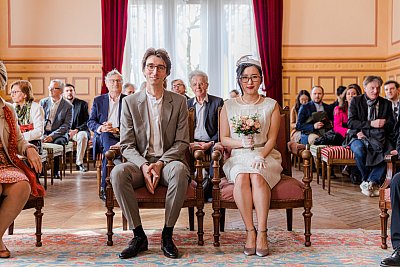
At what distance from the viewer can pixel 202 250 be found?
3445 mm

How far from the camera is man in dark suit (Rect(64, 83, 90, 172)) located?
7.56 meters

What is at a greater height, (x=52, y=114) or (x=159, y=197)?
(x=52, y=114)

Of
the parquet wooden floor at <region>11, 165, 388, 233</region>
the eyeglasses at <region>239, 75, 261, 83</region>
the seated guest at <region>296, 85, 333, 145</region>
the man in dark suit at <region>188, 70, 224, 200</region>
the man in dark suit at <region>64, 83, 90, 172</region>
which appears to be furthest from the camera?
the man in dark suit at <region>64, 83, 90, 172</region>

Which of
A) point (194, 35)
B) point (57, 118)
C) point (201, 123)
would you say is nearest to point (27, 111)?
point (57, 118)

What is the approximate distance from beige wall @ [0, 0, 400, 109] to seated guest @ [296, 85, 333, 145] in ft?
5.55

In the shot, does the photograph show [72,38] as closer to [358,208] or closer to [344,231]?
[358,208]

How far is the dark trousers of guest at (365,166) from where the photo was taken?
18.6 feet

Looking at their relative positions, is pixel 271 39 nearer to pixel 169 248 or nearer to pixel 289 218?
pixel 289 218

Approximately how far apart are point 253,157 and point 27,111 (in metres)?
2.85

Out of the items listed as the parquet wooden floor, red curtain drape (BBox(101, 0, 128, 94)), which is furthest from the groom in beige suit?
red curtain drape (BBox(101, 0, 128, 94))

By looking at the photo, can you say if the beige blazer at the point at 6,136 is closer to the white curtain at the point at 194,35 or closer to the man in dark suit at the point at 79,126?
the man in dark suit at the point at 79,126

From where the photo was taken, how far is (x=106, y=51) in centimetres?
884

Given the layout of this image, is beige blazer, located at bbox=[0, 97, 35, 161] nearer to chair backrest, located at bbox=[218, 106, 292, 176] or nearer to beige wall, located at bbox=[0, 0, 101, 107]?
chair backrest, located at bbox=[218, 106, 292, 176]

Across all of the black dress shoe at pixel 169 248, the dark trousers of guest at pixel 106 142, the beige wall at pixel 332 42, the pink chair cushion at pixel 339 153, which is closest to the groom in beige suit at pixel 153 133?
the black dress shoe at pixel 169 248
